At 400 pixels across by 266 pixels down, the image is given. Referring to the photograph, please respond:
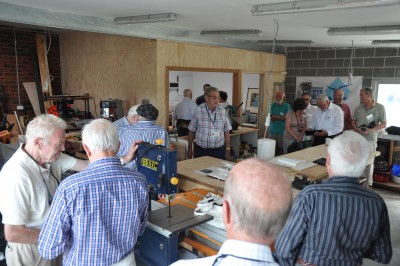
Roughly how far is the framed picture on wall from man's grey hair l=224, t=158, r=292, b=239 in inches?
323

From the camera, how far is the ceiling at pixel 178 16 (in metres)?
2.98

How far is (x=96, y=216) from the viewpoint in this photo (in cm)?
146

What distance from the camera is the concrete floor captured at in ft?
11.2

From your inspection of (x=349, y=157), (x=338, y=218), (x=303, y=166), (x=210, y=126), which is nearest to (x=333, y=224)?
(x=338, y=218)

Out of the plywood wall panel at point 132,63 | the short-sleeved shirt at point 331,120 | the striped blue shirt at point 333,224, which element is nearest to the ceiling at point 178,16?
the plywood wall panel at point 132,63

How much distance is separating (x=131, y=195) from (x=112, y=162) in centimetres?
19

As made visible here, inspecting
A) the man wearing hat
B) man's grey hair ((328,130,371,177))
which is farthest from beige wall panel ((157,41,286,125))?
man's grey hair ((328,130,371,177))

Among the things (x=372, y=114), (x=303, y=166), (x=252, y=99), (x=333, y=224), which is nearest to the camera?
(x=333, y=224)

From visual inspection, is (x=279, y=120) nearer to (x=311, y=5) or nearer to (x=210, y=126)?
(x=210, y=126)

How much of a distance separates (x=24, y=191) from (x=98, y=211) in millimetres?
468

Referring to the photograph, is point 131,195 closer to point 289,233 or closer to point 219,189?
point 289,233

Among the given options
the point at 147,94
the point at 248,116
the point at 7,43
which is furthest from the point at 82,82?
the point at 248,116

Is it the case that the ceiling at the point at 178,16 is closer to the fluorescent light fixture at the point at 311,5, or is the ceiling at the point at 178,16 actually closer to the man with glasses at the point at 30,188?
the fluorescent light fixture at the point at 311,5

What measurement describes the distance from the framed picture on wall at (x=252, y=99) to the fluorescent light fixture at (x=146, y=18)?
584 cm
